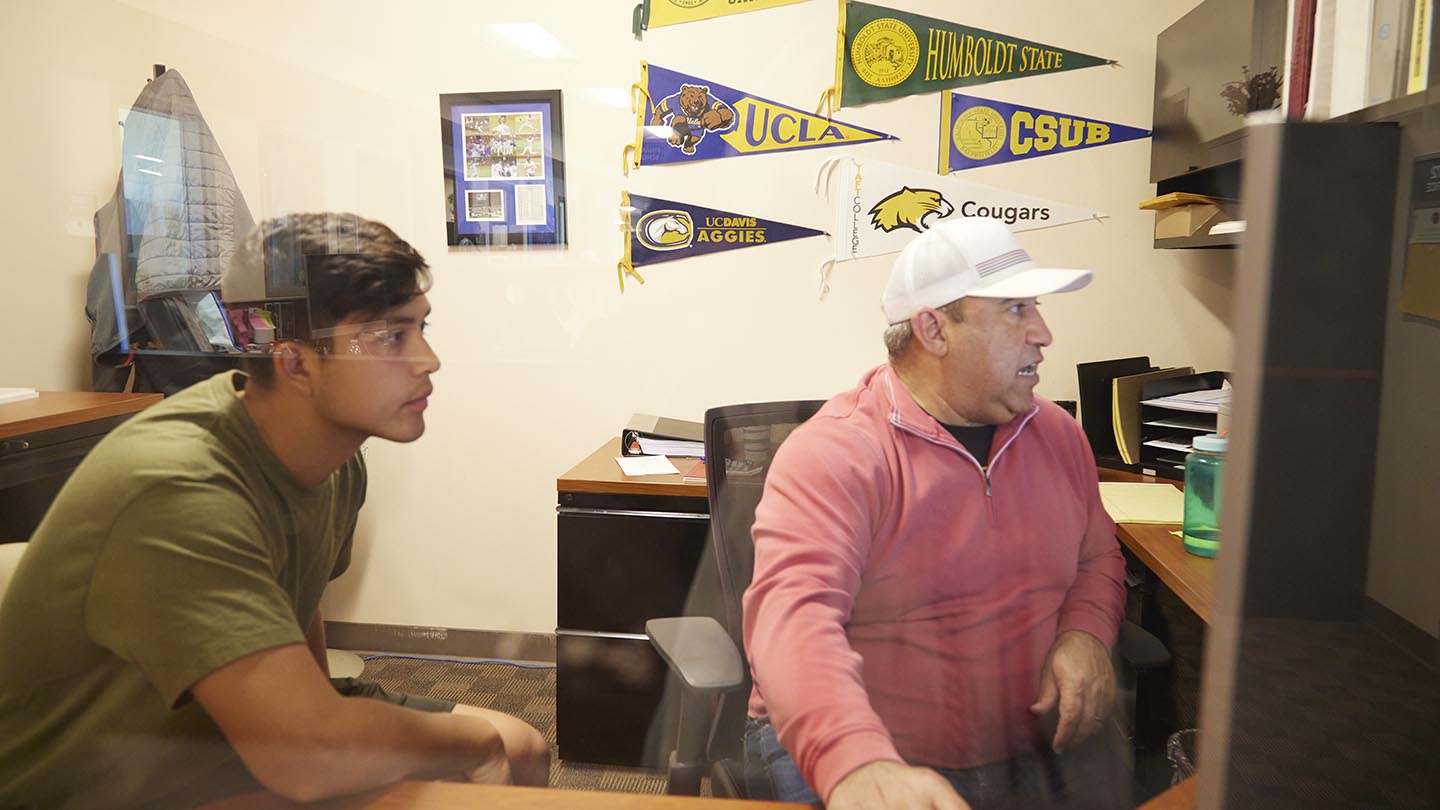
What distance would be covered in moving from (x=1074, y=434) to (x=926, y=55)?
0.43 m

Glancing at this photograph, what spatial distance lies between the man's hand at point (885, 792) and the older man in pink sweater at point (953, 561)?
0.11 ft

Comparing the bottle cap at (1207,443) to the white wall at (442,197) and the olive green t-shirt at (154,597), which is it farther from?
the olive green t-shirt at (154,597)

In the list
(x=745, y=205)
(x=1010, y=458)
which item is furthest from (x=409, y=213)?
(x=1010, y=458)

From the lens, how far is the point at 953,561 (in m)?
0.78

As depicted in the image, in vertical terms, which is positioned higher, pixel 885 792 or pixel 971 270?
pixel 971 270

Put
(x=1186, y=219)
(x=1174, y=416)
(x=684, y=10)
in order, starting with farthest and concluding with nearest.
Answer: (x=1174, y=416) → (x=1186, y=219) → (x=684, y=10)

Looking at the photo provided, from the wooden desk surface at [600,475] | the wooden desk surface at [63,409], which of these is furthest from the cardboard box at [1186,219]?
the wooden desk surface at [63,409]

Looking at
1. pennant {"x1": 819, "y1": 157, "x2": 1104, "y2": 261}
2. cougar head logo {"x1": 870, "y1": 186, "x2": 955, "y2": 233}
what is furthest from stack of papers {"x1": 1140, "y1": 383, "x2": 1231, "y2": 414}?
cougar head logo {"x1": 870, "y1": 186, "x2": 955, "y2": 233}

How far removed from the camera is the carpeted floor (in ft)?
1.70

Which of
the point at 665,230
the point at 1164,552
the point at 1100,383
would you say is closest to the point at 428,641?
the point at 665,230

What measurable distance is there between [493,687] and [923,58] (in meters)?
0.67

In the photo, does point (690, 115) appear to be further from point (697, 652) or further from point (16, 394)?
point (697, 652)

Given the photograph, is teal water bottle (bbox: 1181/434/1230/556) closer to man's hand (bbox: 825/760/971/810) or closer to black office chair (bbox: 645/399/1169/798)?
black office chair (bbox: 645/399/1169/798)

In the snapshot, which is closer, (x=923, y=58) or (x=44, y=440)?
(x=44, y=440)
